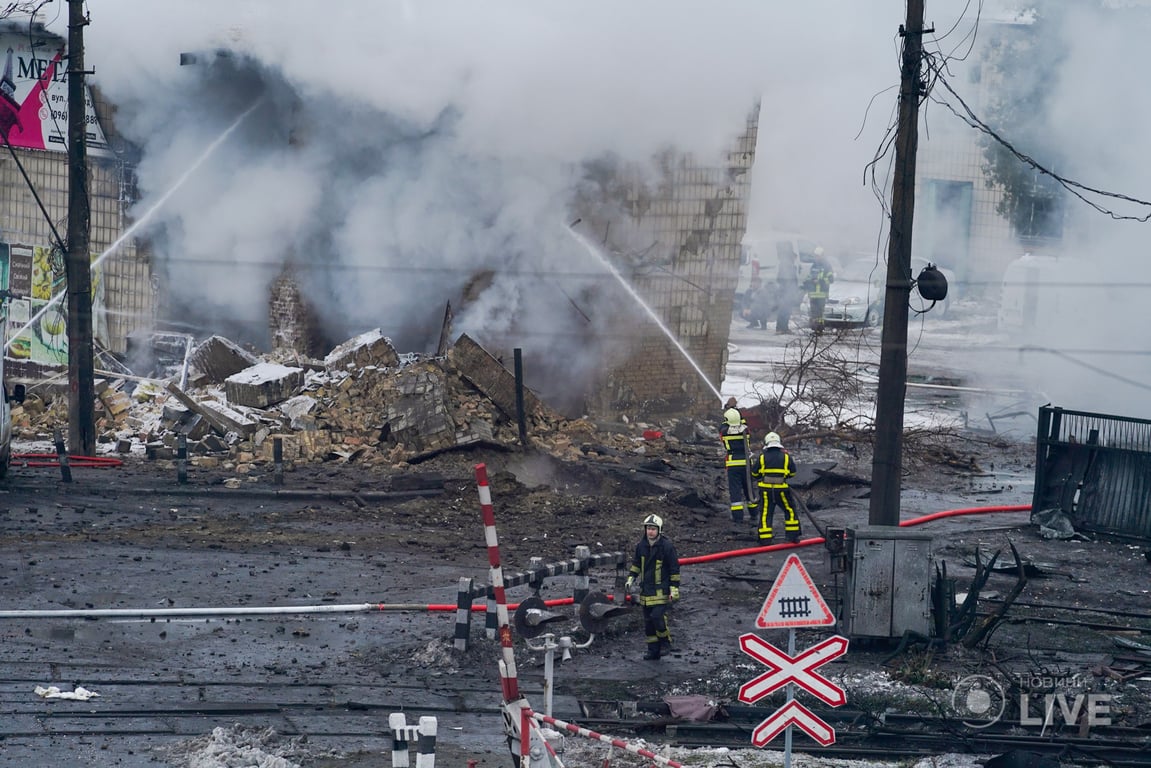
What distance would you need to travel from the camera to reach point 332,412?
59.9ft

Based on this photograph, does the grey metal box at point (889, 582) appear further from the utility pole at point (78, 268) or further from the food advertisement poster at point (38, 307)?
the food advertisement poster at point (38, 307)

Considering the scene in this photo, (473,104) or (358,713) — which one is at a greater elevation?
(473,104)

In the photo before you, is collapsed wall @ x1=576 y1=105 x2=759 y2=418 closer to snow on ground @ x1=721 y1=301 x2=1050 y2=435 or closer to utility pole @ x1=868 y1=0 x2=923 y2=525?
snow on ground @ x1=721 y1=301 x2=1050 y2=435

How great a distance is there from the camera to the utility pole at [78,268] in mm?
16688

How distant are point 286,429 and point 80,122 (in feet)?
15.7

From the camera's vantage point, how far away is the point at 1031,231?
34.2 metres

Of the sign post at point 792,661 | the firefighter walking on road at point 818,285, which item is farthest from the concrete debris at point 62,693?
the firefighter walking on road at point 818,285

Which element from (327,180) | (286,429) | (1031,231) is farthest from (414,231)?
(1031,231)

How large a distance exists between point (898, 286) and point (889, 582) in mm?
2521

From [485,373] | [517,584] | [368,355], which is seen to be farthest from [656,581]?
[368,355]

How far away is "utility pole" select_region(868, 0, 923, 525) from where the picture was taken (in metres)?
10.9

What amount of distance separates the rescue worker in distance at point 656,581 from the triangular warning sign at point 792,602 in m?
2.59

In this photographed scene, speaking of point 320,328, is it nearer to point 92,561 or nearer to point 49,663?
point 92,561

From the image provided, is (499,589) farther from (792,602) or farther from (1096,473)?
(1096,473)
